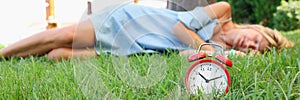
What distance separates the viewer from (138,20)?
6.46ft

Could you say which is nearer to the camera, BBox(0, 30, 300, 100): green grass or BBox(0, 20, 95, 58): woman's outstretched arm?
BBox(0, 30, 300, 100): green grass

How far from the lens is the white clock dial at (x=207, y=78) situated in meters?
1.05

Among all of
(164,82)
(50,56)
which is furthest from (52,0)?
(164,82)

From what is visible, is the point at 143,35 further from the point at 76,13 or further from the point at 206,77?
the point at 206,77

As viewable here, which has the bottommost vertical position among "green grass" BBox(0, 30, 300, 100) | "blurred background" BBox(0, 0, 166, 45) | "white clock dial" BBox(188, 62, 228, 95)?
"blurred background" BBox(0, 0, 166, 45)

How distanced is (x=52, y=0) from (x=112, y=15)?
69 centimetres

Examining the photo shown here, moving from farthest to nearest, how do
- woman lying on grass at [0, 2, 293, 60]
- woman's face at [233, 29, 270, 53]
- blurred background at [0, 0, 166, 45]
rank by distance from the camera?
blurred background at [0, 0, 166, 45] → woman's face at [233, 29, 270, 53] → woman lying on grass at [0, 2, 293, 60]

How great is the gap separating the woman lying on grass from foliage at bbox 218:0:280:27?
4781mm

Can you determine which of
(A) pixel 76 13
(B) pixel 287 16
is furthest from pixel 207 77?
(B) pixel 287 16

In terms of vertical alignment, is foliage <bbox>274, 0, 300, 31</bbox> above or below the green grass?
below

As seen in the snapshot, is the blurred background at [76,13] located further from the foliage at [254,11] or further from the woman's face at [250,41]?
the woman's face at [250,41]

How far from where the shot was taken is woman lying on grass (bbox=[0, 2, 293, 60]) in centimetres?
176

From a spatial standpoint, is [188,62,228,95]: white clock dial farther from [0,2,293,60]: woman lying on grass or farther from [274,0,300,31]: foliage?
[274,0,300,31]: foliage

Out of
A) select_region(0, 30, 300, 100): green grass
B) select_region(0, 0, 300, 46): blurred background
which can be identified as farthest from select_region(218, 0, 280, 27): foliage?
select_region(0, 30, 300, 100): green grass
